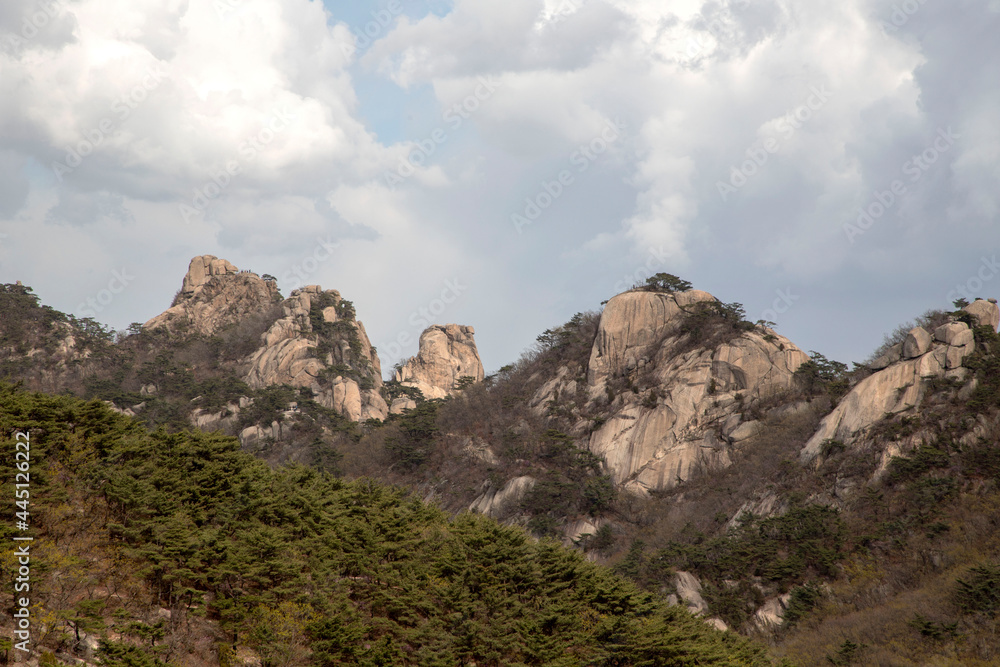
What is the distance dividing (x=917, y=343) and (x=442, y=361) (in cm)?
7432

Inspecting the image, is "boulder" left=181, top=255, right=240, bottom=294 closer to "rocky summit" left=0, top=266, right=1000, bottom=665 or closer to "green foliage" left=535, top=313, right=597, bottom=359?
"rocky summit" left=0, top=266, right=1000, bottom=665

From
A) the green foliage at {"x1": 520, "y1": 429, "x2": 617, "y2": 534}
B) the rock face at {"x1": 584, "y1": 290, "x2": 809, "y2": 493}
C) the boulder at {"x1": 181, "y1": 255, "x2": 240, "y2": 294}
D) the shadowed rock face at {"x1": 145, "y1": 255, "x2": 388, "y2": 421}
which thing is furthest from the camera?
the boulder at {"x1": 181, "y1": 255, "x2": 240, "y2": 294}

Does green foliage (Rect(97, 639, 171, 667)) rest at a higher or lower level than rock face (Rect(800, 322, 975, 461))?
lower

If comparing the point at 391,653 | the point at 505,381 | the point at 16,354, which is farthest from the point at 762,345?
the point at 16,354

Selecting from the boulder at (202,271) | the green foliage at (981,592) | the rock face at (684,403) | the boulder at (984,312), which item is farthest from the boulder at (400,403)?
the green foliage at (981,592)

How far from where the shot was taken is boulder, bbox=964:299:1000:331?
42625 millimetres

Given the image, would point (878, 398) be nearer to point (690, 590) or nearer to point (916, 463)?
point (916, 463)

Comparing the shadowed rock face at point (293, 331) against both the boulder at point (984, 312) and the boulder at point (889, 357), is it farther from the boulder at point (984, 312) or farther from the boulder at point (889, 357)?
the boulder at point (984, 312)

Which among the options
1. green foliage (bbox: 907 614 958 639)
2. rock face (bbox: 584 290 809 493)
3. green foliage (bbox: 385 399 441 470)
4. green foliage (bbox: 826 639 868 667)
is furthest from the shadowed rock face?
green foliage (bbox: 907 614 958 639)

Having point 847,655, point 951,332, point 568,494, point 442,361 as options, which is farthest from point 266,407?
point 951,332

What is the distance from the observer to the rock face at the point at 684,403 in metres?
51.9

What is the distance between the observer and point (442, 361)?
10838 cm

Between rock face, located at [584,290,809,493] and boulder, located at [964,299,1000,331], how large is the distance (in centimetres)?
1313

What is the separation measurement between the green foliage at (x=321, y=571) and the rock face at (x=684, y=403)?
88.7 ft
